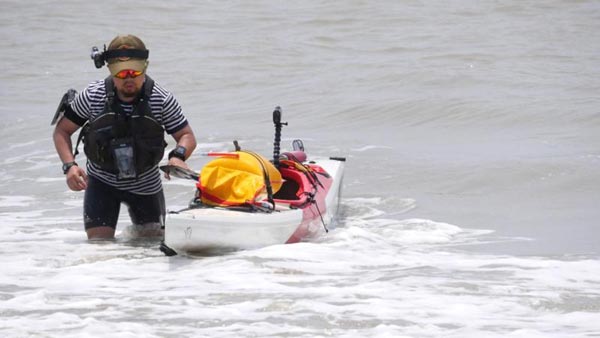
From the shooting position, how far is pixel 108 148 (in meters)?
7.23

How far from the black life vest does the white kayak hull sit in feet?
1.69

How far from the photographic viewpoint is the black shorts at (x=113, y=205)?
24.7 feet

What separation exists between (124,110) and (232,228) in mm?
1080

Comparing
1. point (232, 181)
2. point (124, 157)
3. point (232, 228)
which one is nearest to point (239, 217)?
point (232, 228)

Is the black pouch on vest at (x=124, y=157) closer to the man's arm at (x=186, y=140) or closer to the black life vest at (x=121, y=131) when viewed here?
the black life vest at (x=121, y=131)

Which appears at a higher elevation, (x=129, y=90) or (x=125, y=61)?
(x=125, y=61)

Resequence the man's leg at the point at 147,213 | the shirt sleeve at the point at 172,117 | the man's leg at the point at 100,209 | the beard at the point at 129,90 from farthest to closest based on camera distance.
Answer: the man's leg at the point at 147,213, the man's leg at the point at 100,209, the shirt sleeve at the point at 172,117, the beard at the point at 129,90

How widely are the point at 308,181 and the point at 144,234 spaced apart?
5.14ft

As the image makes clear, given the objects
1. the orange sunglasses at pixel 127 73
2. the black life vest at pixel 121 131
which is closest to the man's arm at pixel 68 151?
the black life vest at pixel 121 131

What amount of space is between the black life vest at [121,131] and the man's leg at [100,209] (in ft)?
0.98

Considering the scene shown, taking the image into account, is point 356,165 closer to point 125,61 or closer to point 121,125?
point 121,125

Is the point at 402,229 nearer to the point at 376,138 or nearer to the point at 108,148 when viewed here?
the point at 108,148

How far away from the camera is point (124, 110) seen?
285 inches

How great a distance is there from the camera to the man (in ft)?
23.2
